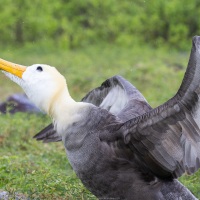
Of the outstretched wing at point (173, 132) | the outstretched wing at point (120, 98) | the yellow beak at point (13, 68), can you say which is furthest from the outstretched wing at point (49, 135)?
the outstretched wing at point (173, 132)

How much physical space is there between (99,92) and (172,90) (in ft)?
15.4

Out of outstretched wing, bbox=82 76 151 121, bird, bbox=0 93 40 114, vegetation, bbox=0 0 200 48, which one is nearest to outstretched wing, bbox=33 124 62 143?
outstretched wing, bbox=82 76 151 121

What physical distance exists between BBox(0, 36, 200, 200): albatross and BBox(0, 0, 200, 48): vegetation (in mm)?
12393

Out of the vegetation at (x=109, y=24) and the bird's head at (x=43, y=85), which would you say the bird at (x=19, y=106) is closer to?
the bird's head at (x=43, y=85)

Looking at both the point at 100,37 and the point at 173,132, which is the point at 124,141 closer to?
the point at 173,132

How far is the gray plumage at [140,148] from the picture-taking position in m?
4.22

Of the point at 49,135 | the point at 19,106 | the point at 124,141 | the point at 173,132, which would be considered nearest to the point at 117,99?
the point at 49,135

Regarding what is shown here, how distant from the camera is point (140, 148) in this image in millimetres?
4426

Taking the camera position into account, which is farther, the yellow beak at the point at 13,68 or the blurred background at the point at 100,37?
the blurred background at the point at 100,37

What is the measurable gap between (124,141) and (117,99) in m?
1.48

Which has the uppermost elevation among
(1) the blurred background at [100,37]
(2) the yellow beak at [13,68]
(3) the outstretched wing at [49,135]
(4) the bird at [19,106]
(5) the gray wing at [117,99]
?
(2) the yellow beak at [13,68]

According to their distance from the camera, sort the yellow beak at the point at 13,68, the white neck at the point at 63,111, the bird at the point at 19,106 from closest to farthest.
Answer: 1. the white neck at the point at 63,111
2. the yellow beak at the point at 13,68
3. the bird at the point at 19,106

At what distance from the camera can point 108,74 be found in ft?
40.5

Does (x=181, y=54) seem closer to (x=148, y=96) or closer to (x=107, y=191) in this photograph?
(x=148, y=96)
